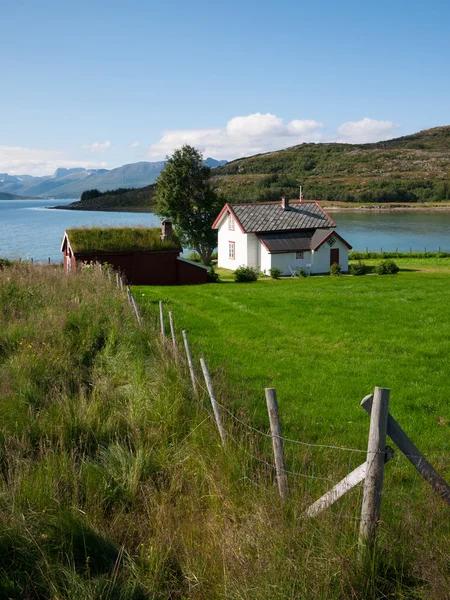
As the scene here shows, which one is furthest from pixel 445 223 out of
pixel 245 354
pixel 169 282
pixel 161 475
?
pixel 161 475

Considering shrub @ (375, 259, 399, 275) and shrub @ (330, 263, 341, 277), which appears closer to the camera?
shrub @ (375, 259, 399, 275)

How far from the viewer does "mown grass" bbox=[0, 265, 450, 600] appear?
4.05m

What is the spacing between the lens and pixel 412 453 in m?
4.03

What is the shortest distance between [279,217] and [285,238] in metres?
2.41

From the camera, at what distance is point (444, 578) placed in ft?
12.7

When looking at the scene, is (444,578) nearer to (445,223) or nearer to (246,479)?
(246,479)

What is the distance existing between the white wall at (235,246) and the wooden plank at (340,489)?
4294cm

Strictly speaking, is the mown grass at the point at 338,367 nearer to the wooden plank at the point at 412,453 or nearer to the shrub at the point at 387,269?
the wooden plank at the point at 412,453

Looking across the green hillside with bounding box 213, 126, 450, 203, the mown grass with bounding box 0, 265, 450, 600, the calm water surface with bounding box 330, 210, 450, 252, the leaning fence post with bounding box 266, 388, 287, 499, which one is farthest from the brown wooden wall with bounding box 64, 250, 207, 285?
the green hillside with bounding box 213, 126, 450, 203

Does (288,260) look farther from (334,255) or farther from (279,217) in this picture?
(279,217)

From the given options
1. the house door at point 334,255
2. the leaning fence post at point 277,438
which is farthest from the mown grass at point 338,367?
the house door at point 334,255

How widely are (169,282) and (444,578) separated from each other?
106 feet

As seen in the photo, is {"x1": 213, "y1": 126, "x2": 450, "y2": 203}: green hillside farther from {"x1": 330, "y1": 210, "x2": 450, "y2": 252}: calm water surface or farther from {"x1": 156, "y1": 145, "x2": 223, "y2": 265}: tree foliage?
{"x1": 156, "y1": 145, "x2": 223, "y2": 265}: tree foliage

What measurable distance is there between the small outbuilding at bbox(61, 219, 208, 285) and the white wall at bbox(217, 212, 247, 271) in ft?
37.1
